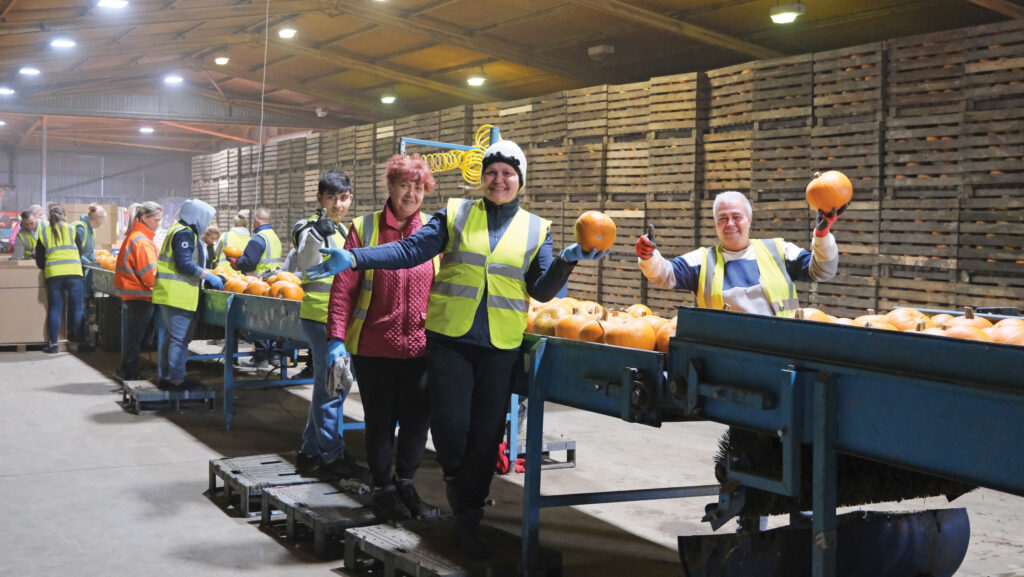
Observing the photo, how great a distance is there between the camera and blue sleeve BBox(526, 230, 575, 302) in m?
3.70

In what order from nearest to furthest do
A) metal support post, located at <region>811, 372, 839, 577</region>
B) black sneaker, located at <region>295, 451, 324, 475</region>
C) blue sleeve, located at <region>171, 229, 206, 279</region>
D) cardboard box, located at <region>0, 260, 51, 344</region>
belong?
metal support post, located at <region>811, 372, 839, 577</region>
black sneaker, located at <region>295, 451, 324, 475</region>
blue sleeve, located at <region>171, 229, 206, 279</region>
cardboard box, located at <region>0, 260, 51, 344</region>

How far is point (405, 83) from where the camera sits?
19.6 meters

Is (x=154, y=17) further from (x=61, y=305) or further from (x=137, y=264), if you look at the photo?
(x=137, y=264)

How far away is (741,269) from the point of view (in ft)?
14.6

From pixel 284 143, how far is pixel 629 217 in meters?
10.2

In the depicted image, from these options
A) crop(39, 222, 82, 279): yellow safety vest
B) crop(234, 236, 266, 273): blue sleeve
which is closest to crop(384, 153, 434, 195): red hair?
crop(234, 236, 266, 273): blue sleeve

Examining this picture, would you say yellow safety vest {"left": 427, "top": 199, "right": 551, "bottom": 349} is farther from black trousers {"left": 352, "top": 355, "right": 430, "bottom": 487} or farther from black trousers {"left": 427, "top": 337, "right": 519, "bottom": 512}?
black trousers {"left": 352, "top": 355, "right": 430, "bottom": 487}

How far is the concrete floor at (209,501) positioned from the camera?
433cm

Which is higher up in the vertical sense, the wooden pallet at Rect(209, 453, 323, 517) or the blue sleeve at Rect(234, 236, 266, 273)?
the blue sleeve at Rect(234, 236, 266, 273)

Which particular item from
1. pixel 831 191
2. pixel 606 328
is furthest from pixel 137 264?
pixel 831 191

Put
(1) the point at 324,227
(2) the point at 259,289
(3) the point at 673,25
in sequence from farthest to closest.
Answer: (3) the point at 673,25 → (2) the point at 259,289 → (1) the point at 324,227

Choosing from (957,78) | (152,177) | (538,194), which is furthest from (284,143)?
(152,177)

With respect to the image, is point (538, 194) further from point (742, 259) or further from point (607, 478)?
point (742, 259)

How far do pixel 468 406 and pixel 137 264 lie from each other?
5.94 m
